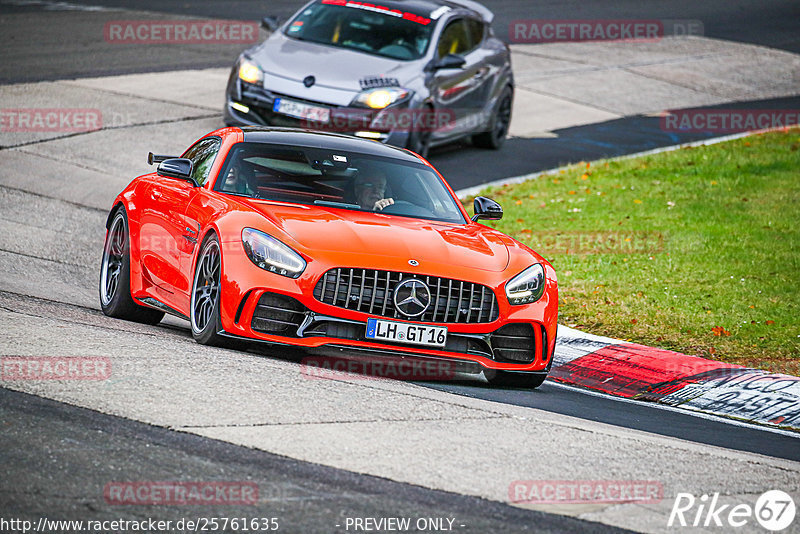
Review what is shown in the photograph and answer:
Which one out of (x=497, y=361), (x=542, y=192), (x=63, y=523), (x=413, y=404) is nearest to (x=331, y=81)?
(x=542, y=192)

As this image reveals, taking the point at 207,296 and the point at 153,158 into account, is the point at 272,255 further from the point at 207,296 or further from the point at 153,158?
the point at 153,158

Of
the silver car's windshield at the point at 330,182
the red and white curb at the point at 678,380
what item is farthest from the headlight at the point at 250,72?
the red and white curb at the point at 678,380

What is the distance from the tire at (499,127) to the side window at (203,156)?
333 inches

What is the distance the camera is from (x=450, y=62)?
15844 millimetres

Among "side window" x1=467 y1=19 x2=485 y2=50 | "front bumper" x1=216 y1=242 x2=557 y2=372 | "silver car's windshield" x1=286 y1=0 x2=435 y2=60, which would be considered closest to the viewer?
"front bumper" x1=216 y1=242 x2=557 y2=372

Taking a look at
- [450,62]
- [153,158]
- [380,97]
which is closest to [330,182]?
[153,158]

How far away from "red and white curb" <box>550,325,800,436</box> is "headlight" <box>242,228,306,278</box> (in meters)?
2.51

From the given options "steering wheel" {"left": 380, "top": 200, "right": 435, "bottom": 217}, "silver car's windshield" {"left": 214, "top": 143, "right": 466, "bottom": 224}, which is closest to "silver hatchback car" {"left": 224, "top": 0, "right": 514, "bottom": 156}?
"silver car's windshield" {"left": 214, "top": 143, "right": 466, "bottom": 224}

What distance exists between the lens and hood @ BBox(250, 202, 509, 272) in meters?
7.57

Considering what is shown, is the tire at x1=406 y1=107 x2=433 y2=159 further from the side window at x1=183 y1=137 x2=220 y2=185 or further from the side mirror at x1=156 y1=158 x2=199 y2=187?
the side mirror at x1=156 y1=158 x2=199 y2=187

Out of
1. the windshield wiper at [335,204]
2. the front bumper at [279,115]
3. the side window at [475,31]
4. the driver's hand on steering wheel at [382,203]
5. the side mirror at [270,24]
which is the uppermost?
the windshield wiper at [335,204]

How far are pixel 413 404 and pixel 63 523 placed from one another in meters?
2.45

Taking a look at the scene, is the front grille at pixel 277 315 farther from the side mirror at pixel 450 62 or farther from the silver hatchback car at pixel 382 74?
the side mirror at pixel 450 62

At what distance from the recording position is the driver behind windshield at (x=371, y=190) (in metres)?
8.73
